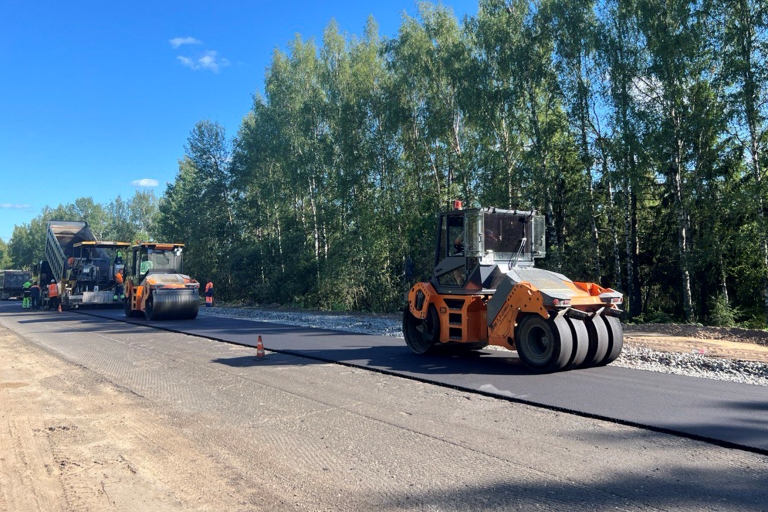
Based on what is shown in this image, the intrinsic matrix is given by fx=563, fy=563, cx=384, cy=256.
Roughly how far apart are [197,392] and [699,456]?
574 cm

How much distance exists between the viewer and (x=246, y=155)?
34594 mm

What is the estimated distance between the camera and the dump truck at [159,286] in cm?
1808

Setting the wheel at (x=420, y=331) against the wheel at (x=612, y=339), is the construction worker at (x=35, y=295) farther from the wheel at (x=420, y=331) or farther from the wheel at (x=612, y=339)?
the wheel at (x=612, y=339)

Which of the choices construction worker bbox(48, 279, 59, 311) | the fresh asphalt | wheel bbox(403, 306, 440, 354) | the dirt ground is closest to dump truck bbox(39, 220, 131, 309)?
construction worker bbox(48, 279, 59, 311)

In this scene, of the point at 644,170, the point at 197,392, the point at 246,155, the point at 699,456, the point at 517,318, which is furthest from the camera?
the point at 246,155

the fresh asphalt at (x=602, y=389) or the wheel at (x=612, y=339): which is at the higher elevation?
the wheel at (x=612, y=339)

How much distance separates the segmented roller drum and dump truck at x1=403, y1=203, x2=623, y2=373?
10.4 m

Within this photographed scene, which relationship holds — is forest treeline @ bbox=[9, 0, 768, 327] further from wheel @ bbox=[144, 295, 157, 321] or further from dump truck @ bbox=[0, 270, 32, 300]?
dump truck @ bbox=[0, 270, 32, 300]

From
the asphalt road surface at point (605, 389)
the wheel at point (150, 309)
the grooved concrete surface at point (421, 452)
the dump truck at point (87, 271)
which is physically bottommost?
the grooved concrete surface at point (421, 452)

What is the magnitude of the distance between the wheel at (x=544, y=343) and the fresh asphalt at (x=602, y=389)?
0.20 meters

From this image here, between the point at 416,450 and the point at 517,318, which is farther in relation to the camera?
the point at 517,318

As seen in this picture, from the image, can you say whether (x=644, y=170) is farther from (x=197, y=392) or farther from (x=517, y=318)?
(x=197, y=392)

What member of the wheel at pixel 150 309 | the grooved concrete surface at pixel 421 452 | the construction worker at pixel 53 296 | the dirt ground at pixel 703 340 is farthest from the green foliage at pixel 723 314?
the construction worker at pixel 53 296

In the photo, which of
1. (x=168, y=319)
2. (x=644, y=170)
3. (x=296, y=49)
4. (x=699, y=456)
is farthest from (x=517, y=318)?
(x=296, y=49)
